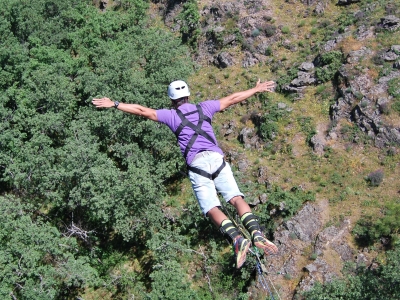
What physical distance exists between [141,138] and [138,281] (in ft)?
25.2

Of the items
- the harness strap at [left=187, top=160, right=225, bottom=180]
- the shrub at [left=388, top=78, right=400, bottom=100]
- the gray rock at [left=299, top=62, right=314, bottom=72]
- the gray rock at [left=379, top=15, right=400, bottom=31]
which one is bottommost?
the gray rock at [left=299, top=62, right=314, bottom=72]

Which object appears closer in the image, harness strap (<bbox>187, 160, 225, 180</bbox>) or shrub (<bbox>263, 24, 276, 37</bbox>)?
harness strap (<bbox>187, 160, 225, 180</bbox>)

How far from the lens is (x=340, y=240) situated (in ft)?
72.5

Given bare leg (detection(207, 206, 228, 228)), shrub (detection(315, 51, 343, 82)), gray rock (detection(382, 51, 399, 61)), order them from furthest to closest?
shrub (detection(315, 51, 343, 82)) < gray rock (detection(382, 51, 399, 61)) < bare leg (detection(207, 206, 228, 228))

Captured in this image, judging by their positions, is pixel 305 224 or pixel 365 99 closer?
pixel 305 224

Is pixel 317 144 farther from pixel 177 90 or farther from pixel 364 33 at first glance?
pixel 177 90

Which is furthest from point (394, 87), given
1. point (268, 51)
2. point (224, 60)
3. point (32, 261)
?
point (32, 261)

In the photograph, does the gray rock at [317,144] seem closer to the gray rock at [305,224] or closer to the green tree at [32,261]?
the gray rock at [305,224]

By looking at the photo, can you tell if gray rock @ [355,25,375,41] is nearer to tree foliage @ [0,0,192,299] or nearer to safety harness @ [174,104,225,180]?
tree foliage @ [0,0,192,299]

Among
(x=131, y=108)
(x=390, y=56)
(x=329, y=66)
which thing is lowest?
(x=329, y=66)

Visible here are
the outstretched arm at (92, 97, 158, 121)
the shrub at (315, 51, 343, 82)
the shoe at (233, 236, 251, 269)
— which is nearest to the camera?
the shoe at (233, 236, 251, 269)

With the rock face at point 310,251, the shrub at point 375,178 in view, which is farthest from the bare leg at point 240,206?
the shrub at point 375,178

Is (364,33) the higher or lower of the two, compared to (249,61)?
higher

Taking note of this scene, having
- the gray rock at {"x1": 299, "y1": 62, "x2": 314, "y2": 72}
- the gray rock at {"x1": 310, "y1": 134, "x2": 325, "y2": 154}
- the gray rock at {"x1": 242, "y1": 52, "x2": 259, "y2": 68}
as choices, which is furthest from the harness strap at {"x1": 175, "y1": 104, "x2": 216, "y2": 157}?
the gray rock at {"x1": 242, "y1": 52, "x2": 259, "y2": 68}
